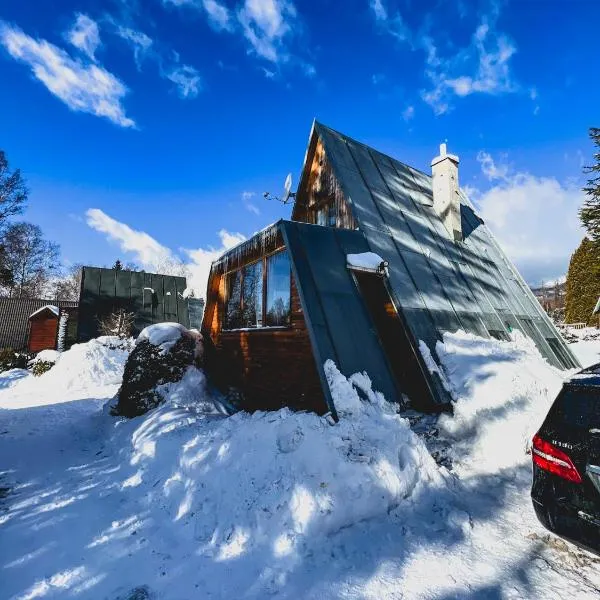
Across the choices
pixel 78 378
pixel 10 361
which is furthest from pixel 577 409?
pixel 10 361

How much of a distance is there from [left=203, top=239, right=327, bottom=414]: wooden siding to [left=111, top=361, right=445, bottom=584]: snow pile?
741 mm

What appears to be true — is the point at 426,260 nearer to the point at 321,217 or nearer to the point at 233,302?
the point at 321,217

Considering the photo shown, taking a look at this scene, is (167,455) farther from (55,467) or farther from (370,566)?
(370,566)

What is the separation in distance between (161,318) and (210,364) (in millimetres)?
16999

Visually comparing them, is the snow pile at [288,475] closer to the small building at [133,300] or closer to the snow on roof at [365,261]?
the snow on roof at [365,261]

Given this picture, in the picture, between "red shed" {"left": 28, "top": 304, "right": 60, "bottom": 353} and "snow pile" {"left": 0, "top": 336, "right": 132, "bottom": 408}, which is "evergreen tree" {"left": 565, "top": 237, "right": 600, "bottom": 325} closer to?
"snow pile" {"left": 0, "top": 336, "right": 132, "bottom": 408}

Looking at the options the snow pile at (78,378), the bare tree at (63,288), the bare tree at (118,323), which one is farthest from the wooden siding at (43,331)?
the bare tree at (63,288)

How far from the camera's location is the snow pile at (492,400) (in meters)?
5.17

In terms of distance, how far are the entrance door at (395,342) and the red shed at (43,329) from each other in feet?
96.5

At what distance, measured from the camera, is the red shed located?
27.7 m

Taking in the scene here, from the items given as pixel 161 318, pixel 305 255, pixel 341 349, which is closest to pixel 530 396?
pixel 341 349

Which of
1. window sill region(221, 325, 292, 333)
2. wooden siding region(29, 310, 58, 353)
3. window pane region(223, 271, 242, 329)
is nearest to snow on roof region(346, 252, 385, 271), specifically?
window sill region(221, 325, 292, 333)

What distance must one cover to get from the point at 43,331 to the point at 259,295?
29212 mm

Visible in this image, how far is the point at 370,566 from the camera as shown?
3.27 meters
